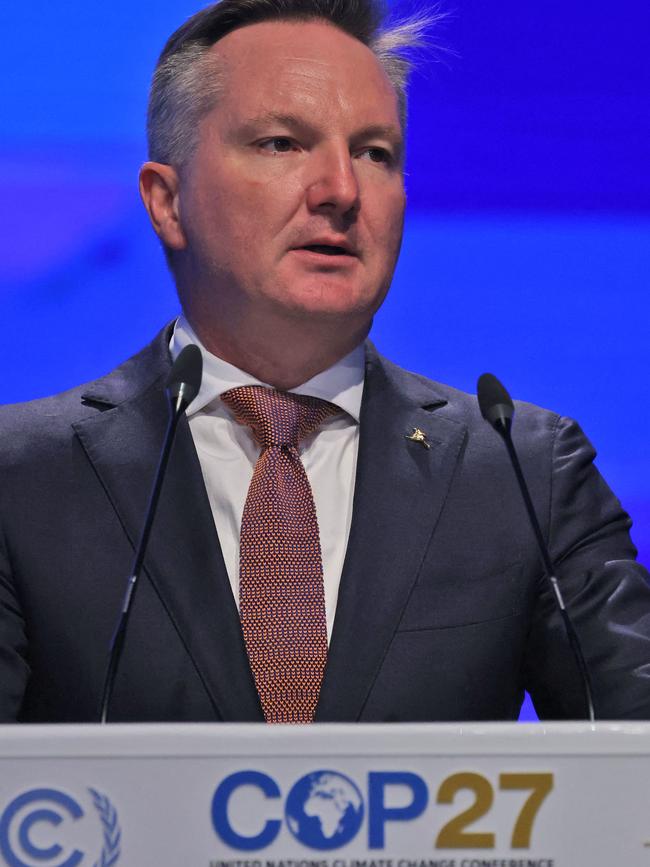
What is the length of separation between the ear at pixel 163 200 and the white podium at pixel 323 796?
38.0 inches

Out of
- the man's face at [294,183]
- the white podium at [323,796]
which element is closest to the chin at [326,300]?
the man's face at [294,183]

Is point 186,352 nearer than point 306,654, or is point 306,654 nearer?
point 186,352

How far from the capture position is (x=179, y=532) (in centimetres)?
152

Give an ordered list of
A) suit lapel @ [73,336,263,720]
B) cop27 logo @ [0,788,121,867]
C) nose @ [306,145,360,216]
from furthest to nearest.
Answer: nose @ [306,145,360,216], suit lapel @ [73,336,263,720], cop27 logo @ [0,788,121,867]

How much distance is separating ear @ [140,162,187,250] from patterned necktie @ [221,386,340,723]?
28cm

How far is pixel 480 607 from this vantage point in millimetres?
1550

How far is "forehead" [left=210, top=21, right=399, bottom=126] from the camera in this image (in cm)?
161

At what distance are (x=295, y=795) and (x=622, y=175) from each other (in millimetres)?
1648

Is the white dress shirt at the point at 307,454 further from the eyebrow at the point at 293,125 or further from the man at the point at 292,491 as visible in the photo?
the eyebrow at the point at 293,125

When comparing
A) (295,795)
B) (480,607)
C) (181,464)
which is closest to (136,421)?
(181,464)

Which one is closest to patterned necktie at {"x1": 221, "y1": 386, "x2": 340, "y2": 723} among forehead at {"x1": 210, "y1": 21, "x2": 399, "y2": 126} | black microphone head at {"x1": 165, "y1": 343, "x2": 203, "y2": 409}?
black microphone head at {"x1": 165, "y1": 343, "x2": 203, "y2": 409}

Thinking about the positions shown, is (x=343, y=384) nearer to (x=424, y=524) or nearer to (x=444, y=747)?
(x=424, y=524)

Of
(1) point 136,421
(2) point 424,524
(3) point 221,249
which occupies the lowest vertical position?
(2) point 424,524

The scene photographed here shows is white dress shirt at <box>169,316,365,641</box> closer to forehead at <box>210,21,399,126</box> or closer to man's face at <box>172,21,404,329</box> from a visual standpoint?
man's face at <box>172,21,404,329</box>
